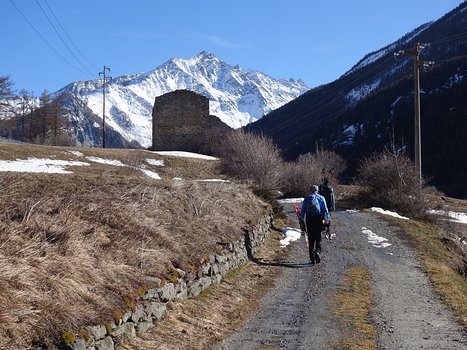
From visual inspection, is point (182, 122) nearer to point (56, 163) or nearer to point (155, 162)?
point (155, 162)

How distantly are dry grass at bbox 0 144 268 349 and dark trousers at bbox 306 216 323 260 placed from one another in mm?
1824

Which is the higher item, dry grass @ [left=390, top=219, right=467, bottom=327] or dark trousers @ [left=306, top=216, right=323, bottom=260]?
dark trousers @ [left=306, top=216, right=323, bottom=260]

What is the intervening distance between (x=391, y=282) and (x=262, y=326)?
15.7 ft

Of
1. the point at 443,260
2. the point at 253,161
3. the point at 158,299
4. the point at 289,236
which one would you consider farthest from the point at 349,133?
the point at 158,299

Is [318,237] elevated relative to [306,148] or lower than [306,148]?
lower

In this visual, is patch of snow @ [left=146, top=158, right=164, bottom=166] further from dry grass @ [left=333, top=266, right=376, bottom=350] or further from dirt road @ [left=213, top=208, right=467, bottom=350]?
dry grass @ [left=333, top=266, right=376, bottom=350]

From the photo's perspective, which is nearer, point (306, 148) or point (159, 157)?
point (159, 157)

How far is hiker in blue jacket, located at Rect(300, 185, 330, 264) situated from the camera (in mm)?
13555

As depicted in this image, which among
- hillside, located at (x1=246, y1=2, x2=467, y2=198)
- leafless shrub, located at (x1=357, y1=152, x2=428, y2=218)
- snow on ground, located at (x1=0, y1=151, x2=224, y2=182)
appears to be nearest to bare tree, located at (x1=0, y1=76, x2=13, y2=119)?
snow on ground, located at (x1=0, y1=151, x2=224, y2=182)

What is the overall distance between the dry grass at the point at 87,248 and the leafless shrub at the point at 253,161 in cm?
1907

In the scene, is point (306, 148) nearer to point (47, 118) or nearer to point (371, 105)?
point (371, 105)

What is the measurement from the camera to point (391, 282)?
39.1 ft

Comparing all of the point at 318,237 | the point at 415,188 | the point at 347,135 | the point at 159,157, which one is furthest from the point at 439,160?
the point at 318,237

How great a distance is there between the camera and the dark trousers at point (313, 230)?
13562 mm
